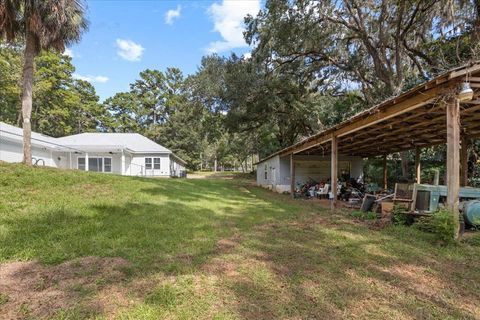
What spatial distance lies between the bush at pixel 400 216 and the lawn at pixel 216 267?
0.52m

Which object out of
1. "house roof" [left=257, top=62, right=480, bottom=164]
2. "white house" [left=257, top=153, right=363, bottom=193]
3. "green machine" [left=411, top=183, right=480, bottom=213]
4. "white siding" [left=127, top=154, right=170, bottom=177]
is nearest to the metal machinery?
"green machine" [left=411, top=183, right=480, bottom=213]

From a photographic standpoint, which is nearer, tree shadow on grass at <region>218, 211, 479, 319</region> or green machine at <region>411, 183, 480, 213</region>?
tree shadow on grass at <region>218, 211, 479, 319</region>

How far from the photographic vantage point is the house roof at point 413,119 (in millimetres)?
5477

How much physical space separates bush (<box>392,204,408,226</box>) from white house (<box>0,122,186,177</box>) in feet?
60.3

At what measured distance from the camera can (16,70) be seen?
26.8m

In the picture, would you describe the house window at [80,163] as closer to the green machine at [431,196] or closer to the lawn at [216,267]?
the lawn at [216,267]

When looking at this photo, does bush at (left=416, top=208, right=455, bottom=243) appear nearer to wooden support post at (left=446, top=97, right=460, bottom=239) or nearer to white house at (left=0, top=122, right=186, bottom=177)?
wooden support post at (left=446, top=97, right=460, bottom=239)

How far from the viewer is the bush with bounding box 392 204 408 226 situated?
7082mm

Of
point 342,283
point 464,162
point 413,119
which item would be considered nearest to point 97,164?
point 413,119

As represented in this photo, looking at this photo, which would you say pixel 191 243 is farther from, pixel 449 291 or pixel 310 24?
pixel 310 24

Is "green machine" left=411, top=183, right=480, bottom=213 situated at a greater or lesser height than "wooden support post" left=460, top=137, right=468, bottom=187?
lesser

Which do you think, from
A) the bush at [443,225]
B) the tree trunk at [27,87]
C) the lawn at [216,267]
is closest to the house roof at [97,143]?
the tree trunk at [27,87]

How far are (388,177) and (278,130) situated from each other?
1120 cm

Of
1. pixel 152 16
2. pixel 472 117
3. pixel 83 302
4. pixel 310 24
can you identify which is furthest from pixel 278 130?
pixel 83 302
